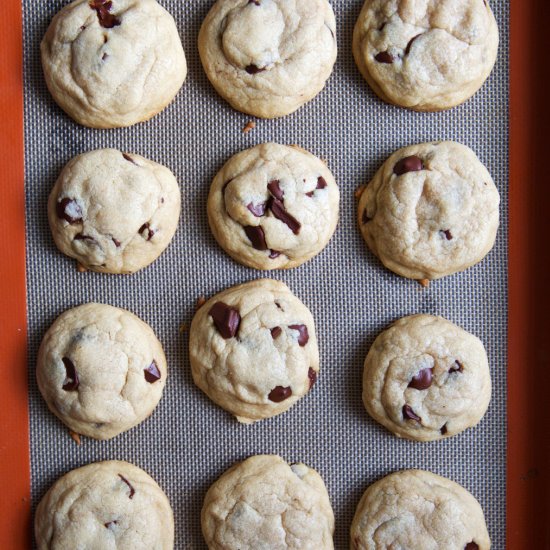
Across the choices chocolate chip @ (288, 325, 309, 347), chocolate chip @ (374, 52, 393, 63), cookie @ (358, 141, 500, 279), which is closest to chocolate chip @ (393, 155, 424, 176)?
cookie @ (358, 141, 500, 279)

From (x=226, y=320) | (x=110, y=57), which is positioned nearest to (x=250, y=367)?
(x=226, y=320)

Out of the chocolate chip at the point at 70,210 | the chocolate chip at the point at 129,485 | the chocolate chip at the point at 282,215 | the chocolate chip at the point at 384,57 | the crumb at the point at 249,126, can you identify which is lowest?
the chocolate chip at the point at 129,485

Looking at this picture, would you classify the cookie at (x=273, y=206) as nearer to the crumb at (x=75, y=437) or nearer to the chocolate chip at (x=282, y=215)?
the chocolate chip at (x=282, y=215)

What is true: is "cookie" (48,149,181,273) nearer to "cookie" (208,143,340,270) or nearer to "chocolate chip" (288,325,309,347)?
"cookie" (208,143,340,270)

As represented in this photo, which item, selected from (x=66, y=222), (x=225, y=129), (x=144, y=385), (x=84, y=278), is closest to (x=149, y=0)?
(x=225, y=129)

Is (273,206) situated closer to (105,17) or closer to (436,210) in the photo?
(436,210)

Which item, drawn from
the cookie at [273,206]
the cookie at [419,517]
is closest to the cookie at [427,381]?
the cookie at [419,517]
